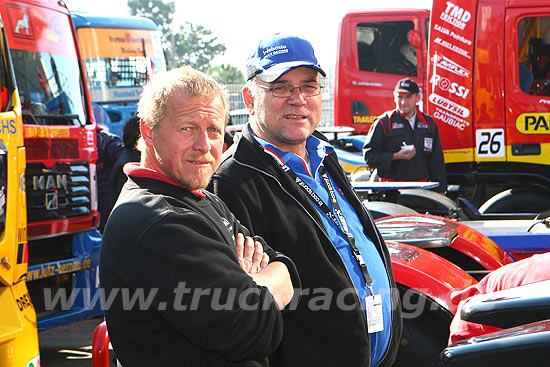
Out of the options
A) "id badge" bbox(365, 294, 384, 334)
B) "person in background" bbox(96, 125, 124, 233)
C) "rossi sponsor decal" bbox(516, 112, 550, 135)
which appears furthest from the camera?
"person in background" bbox(96, 125, 124, 233)

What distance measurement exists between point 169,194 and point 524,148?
19.5ft

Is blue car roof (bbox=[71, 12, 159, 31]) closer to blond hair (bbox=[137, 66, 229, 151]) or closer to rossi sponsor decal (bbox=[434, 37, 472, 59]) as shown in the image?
rossi sponsor decal (bbox=[434, 37, 472, 59])

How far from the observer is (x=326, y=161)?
9.26 feet

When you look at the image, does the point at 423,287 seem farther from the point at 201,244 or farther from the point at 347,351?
the point at 201,244

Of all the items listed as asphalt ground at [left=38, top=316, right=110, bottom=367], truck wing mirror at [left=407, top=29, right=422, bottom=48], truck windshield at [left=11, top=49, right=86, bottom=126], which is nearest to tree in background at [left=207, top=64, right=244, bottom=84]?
truck wing mirror at [left=407, top=29, right=422, bottom=48]

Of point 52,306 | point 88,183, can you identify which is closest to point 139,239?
point 52,306

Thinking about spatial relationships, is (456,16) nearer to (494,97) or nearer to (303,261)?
(494,97)

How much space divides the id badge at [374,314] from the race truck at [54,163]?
327 cm

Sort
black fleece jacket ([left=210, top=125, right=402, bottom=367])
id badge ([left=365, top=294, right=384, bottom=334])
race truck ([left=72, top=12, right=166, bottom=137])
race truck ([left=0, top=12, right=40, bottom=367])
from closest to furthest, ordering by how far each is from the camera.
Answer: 1. black fleece jacket ([left=210, top=125, right=402, bottom=367])
2. id badge ([left=365, top=294, right=384, bottom=334])
3. race truck ([left=0, top=12, right=40, bottom=367])
4. race truck ([left=72, top=12, right=166, bottom=137])

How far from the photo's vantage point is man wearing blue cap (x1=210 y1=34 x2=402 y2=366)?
245 cm

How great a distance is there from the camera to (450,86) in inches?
285

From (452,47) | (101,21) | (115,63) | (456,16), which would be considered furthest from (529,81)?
(101,21)

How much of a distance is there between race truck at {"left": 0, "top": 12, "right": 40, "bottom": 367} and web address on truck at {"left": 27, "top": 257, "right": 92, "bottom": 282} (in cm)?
101

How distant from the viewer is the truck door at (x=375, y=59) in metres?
10.9
